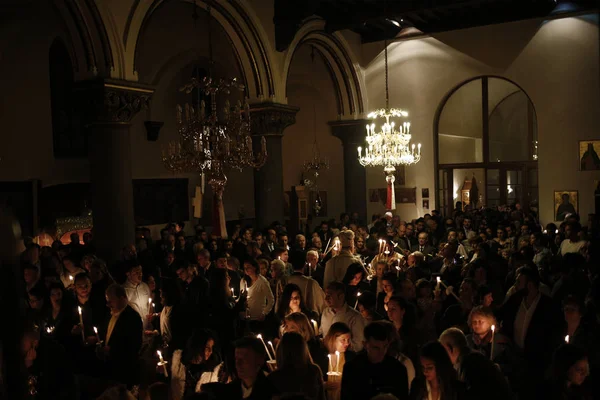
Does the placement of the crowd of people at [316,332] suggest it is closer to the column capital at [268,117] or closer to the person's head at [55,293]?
the person's head at [55,293]

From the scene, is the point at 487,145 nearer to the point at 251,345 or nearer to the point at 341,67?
the point at 341,67

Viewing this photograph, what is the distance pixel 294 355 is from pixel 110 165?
7908mm

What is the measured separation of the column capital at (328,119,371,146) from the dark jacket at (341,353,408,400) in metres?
16.3

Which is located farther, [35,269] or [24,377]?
[35,269]

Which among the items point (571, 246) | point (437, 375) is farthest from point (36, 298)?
point (571, 246)

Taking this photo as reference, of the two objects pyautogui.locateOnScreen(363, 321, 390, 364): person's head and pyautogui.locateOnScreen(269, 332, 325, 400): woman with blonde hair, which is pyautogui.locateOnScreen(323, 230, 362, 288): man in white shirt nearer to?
pyautogui.locateOnScreen(363, 321, 390, 364): person's head

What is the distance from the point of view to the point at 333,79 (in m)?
19.7

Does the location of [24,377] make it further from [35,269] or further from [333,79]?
[333,79]

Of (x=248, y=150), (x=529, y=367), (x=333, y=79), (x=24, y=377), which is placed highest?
(x=333, y=79)

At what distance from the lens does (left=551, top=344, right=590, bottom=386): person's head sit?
4.30 m

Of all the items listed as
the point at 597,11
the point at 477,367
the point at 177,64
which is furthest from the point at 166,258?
A: the point at 597,11

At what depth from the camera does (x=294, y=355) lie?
4301 mm

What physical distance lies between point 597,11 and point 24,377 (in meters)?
18.9

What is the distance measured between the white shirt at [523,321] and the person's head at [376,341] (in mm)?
2444
